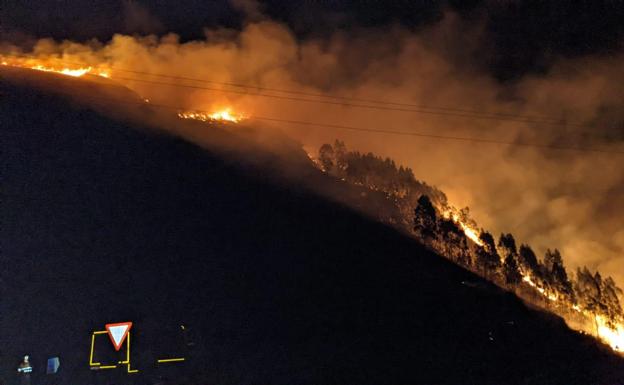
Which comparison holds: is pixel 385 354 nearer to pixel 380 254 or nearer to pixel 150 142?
pixel 380 254

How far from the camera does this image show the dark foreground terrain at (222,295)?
35562 millimetres

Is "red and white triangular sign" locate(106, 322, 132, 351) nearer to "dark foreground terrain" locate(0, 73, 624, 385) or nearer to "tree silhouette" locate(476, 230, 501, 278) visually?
"dark foreground terrain" locate(0, 73, 624, 385)

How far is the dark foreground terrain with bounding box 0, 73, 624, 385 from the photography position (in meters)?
35.6

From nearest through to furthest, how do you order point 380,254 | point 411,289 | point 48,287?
point 48,287 → point 411,289 → point 380,254

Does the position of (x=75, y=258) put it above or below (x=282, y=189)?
below

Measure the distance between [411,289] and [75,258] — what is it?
2120 inches

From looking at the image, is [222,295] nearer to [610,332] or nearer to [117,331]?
[117,331]

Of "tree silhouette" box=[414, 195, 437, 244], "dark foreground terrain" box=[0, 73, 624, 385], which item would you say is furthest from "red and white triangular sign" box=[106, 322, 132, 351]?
"tree silhouette" box=[414, 195, 437, 244]

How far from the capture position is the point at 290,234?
78.2m

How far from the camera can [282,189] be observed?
11256 cm

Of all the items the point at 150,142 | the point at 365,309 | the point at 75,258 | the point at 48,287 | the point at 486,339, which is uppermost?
the point at 150,142

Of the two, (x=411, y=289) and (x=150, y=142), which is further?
(x=150, y=142)

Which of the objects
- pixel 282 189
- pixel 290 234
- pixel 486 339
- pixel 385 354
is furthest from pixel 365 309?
pixel 282 189

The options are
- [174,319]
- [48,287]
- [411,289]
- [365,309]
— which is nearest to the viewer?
[48,287]
